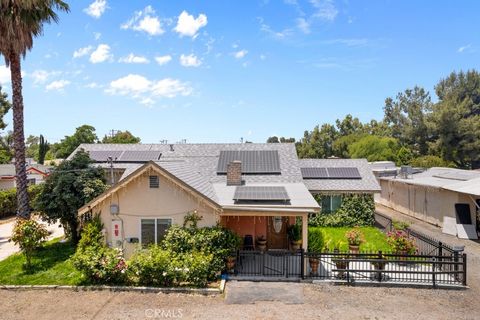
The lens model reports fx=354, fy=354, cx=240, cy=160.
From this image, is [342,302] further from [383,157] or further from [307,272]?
[383,157]

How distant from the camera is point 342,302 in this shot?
40.3ft

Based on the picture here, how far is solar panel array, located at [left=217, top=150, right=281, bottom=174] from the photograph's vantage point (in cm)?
2294

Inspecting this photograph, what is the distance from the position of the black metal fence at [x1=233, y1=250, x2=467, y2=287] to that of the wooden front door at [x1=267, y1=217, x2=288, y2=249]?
3.42 meters

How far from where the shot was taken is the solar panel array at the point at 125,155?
94.5ft

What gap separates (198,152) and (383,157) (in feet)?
139

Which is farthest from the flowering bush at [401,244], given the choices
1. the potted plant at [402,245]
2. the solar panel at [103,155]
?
the solar panel at [103,155]

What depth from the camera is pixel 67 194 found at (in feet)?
61.4

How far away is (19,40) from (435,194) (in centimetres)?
2935

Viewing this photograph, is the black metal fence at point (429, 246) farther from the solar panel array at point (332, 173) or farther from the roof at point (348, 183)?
the solar panel array at point (332, 173)

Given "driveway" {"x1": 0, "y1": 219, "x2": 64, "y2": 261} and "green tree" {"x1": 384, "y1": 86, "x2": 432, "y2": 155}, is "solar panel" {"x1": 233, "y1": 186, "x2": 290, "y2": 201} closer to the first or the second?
"driveway" {"x1": 0, "y1": 219, "x2": 64, "y2": 261}

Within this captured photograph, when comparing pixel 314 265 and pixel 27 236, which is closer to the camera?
pixel 314 265

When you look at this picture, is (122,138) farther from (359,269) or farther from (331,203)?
(359,269)

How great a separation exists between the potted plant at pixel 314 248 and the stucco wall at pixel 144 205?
4.70m

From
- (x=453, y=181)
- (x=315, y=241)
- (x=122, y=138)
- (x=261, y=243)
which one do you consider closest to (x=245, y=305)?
(x=261, y=243)
